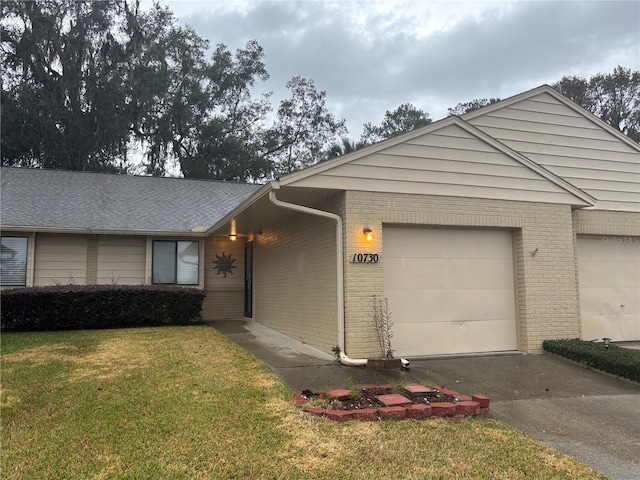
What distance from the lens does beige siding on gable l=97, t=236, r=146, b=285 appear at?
41.5ft

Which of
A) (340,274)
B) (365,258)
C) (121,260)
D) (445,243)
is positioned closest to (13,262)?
(121,260)

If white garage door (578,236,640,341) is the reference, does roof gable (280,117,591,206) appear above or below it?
above

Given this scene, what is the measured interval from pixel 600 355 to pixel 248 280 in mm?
9200

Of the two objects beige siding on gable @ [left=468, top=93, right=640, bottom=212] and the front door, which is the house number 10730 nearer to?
beige siding on gable @ [left=468, top=93, right=640, bottom=212]

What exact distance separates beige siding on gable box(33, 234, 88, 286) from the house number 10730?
28.4 feet

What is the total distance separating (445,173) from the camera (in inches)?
307

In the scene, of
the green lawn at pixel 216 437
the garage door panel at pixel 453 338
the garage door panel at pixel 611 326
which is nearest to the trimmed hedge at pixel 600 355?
the garage door panel at pixel 453 338

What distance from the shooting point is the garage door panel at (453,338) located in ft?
24.9

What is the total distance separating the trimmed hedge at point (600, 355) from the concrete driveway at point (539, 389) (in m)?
0.13

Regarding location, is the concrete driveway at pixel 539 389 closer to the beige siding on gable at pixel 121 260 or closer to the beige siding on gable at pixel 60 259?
the beige siding on gable at pixel 121 260

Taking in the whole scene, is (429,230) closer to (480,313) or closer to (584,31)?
(480,313)

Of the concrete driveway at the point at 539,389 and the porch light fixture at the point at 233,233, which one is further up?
the porch light fixture at the point at 233,233

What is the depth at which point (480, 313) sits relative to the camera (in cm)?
806

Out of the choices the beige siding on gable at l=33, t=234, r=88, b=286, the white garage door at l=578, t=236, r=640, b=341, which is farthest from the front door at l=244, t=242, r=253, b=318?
the white garage door at l=578, t=236, r=640, b=341
